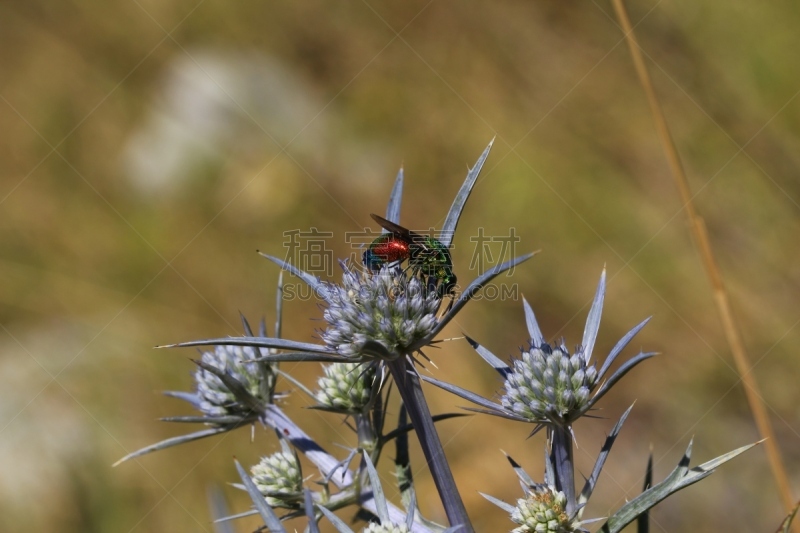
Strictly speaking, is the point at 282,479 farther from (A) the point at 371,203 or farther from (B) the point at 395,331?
(A) the point at 371,203

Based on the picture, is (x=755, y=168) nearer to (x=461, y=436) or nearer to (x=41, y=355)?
(x=461, y=436)

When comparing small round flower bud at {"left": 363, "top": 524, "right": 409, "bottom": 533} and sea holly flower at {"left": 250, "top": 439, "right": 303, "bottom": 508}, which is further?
sea holly flower at {"left": 250, "top": 439, "right": 303, "bottom": 508}

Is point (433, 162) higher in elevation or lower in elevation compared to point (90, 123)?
lower

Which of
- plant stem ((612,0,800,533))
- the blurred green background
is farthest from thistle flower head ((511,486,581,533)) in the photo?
the blurred green background

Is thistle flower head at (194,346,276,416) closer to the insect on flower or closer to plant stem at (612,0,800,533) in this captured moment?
the insect on flower

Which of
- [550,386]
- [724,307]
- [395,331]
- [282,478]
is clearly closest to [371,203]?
[724,307]

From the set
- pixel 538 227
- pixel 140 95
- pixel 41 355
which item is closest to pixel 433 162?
pixel 538 227
